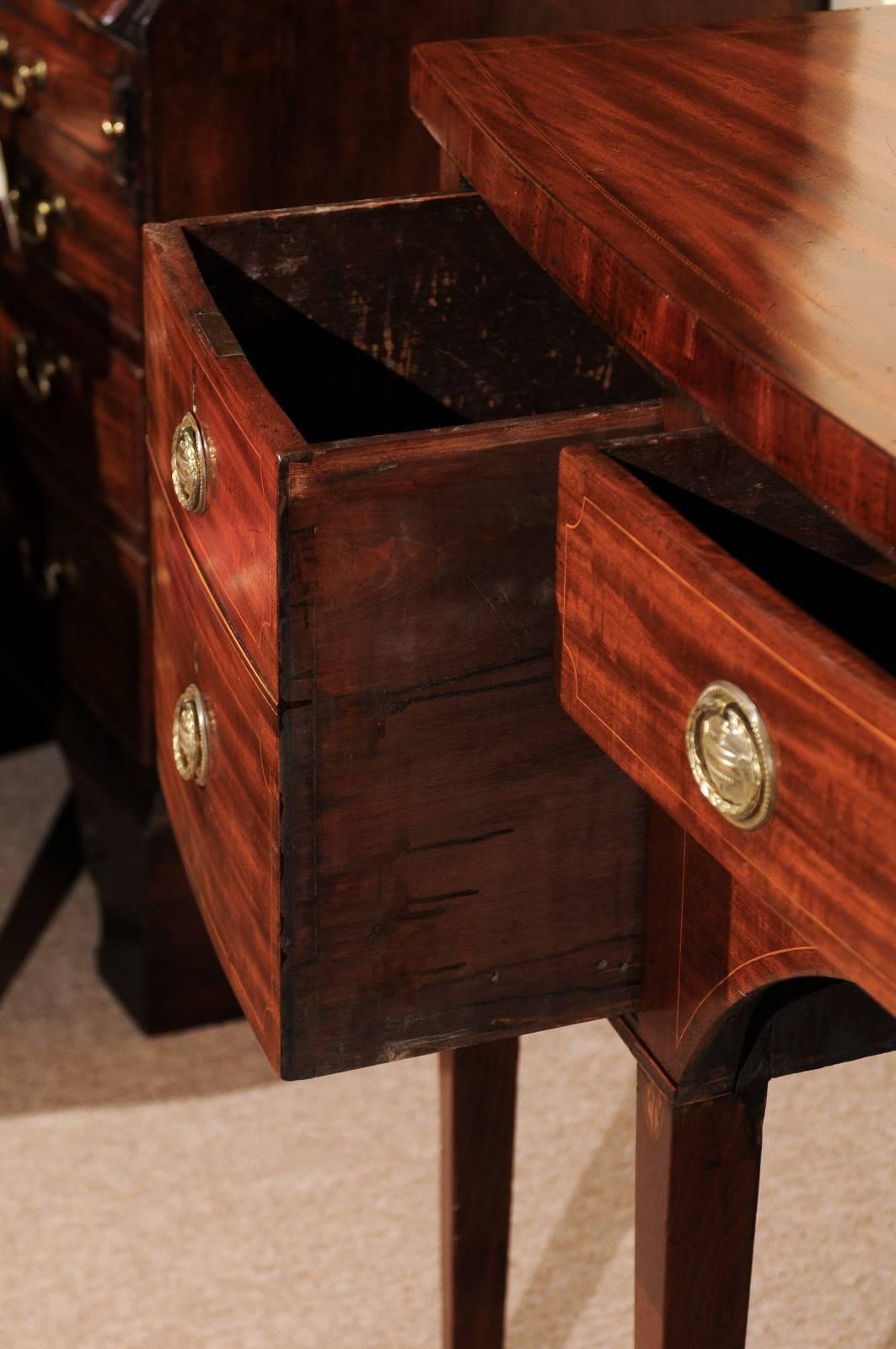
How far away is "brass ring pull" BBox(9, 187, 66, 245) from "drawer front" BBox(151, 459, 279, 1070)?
0.53 meters

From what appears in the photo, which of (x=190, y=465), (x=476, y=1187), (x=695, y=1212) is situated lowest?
(x=476, y=1187)

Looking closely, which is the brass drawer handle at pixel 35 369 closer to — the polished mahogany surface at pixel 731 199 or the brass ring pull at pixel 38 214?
the brass ring pull at pixel 38 214

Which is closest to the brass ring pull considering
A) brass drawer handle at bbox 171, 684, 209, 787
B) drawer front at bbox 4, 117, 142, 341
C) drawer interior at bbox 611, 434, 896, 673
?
drawer front at bbox 4, 117, 142, 341

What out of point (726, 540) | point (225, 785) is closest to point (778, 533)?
point (726, 540)

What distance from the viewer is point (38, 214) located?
1383mm

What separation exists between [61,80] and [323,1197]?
80 cm

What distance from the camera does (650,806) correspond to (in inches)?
29.8

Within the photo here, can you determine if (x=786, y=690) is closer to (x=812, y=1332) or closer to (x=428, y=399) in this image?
(x=428, y=399)

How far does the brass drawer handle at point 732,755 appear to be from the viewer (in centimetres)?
54

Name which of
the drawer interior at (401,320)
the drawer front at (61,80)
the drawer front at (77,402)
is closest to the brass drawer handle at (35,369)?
the drawer front at (77,402)

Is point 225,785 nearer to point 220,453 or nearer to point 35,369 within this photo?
point 220,453

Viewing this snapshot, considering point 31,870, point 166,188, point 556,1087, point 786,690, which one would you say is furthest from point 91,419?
point 786,690

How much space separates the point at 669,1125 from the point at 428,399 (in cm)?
37

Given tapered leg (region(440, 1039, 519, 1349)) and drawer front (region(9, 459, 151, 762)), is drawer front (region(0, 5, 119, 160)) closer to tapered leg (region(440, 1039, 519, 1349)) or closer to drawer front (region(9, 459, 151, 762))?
drawer front (region(9, 459, 151, 762))
